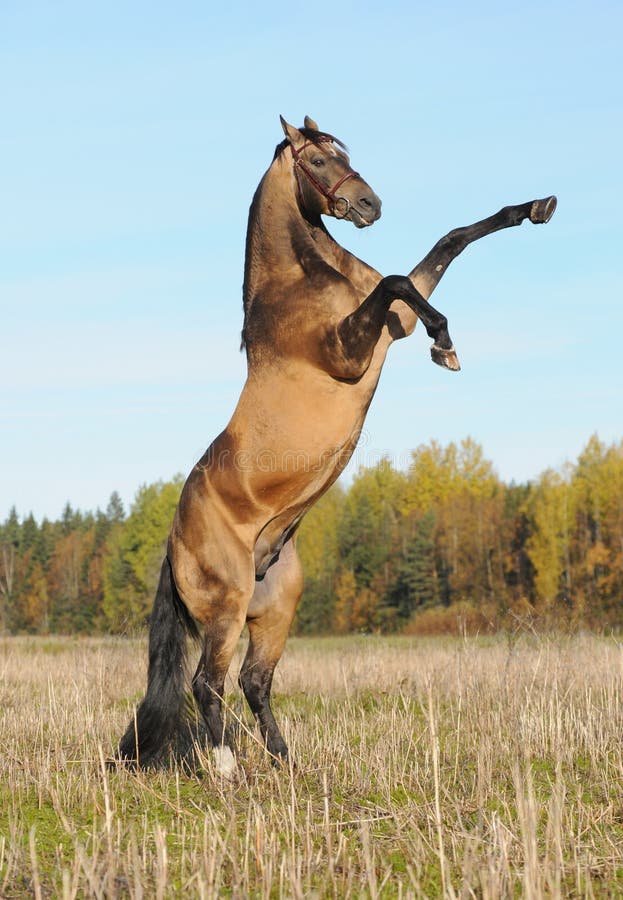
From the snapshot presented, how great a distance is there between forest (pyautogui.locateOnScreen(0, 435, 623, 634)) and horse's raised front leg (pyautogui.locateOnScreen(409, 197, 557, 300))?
4353cm

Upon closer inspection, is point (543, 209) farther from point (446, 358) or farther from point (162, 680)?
point (162, 680)

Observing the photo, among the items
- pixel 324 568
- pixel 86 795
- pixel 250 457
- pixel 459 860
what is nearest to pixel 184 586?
pixel 250 457

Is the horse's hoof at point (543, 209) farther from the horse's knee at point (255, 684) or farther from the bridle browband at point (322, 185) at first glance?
the horse's knee at point (255, 684)

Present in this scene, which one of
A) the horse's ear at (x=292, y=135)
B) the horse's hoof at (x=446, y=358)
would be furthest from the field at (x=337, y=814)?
the horse's ear at (x=292, y=135)

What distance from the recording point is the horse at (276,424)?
5855mm

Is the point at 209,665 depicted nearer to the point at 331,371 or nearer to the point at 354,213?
the point at 331,371

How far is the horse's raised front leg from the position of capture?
5.97 metres

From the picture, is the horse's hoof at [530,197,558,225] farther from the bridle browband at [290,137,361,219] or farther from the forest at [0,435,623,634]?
the forest at [0,435,623,634]

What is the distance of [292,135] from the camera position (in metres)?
6.20

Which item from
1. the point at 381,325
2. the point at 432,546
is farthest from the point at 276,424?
the point at 432,546

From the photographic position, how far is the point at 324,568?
65.1 metres

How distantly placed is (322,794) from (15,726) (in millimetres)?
3266

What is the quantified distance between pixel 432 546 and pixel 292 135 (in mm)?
58949

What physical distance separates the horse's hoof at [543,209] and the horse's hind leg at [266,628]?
2.75m
